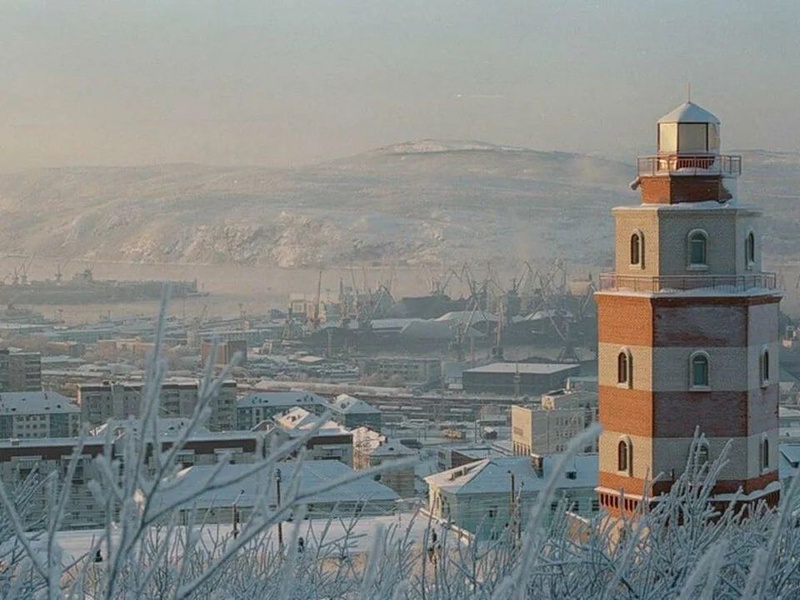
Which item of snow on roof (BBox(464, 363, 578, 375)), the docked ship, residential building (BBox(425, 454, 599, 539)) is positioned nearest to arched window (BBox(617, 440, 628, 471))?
residential building (BBox(425, 454, 599, 539))

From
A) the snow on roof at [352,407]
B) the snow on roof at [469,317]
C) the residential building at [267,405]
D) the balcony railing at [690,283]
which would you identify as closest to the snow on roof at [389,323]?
the snow on roof at [469,317]

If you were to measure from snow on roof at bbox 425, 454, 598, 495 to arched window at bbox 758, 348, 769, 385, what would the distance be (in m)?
1.89

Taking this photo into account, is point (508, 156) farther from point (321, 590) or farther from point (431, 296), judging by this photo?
point (321, 590)

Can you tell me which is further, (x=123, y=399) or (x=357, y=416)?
(x=357, y=416)

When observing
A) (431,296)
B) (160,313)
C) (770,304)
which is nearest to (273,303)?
(431,296)

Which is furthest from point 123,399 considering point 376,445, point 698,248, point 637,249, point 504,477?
point 698,248

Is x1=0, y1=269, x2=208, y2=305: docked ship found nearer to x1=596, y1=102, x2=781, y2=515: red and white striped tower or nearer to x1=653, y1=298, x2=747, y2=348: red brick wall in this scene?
x1=596, y1=102, x2=781, y2=515: red and white striped tower

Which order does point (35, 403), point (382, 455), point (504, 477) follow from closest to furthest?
point (504, 477) → point (382, 455) → point (35, 403)

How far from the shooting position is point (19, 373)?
49.3ft

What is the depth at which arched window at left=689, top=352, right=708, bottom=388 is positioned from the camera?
4.39 m

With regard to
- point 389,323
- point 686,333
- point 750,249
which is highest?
point 750,249

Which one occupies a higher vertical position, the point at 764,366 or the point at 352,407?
the point at 764,366

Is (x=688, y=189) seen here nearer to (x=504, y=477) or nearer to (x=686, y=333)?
(x=686, y=333)

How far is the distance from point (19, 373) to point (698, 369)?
461 inches
